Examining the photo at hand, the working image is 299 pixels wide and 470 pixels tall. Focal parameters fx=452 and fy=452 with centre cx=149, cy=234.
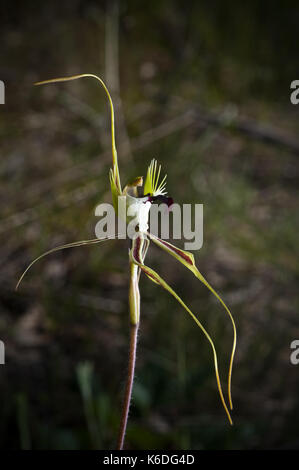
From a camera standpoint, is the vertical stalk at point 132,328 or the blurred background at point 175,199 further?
the blurred background at point 175,199

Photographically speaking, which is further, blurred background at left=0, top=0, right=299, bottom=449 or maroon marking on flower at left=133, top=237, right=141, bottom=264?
blurred background at left=0, top=0, right=299, bottom=449

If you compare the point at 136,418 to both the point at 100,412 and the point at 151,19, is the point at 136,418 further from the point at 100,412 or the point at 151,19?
the point at 151,19

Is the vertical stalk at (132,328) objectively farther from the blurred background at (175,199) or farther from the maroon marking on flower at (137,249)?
the blurred background at (175,199)

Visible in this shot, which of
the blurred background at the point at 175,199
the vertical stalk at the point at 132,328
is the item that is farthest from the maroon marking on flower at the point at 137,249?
the blurred background at the point at 175,199

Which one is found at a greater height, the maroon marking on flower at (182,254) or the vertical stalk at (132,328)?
the maroon marking on flower at (182,254)

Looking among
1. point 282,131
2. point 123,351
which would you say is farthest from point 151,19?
point 123,351

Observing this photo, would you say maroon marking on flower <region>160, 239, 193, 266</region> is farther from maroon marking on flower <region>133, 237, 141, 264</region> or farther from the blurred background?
the blurred background

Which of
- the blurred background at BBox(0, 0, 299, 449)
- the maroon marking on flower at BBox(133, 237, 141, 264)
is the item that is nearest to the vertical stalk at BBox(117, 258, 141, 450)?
the maroon marking on flower at BBox(133, 237, 141, 264)

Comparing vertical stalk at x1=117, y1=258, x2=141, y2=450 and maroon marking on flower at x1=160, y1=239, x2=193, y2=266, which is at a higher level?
maroon marking on flower at x1=160, y1=239, x2=193, y2=266
